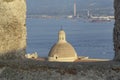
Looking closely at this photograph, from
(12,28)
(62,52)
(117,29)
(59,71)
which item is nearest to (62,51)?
(62,52)

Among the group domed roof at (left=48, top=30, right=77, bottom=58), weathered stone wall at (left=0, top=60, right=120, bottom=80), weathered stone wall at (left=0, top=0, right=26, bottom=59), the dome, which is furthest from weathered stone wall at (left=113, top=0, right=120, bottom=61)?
domed roof at (left=48, top=30, right=77, bottom=58)

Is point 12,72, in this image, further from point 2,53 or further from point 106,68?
point 106,68

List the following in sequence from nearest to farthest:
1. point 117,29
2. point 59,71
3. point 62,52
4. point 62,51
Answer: point 59,71 < point 117,29 < point 62,52 < point 62,51

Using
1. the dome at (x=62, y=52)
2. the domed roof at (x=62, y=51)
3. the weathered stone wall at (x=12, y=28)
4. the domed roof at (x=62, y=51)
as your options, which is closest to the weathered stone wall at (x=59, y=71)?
the weathered stone wall at (x=12, y=28)

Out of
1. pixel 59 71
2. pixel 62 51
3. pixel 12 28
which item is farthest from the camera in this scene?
pixel 62 51

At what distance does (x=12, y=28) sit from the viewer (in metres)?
6.22

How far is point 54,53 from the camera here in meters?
37.9

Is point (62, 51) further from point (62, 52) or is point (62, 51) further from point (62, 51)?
point (62, 52)

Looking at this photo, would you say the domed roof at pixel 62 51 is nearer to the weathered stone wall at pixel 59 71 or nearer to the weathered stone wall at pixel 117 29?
the weathered stone wall at pixel 117 29

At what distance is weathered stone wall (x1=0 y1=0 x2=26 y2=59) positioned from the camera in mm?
6170

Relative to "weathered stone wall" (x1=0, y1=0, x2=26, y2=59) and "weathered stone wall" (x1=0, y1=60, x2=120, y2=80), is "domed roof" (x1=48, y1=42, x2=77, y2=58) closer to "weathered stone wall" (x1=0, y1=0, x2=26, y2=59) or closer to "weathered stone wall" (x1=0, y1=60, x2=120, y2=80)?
"weathered stone wall" (x1=0, y1=0, x2=26, y2=59)

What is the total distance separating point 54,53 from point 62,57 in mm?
1186

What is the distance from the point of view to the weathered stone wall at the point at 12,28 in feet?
20.2

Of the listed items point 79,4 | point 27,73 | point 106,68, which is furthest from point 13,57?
point 79,4
